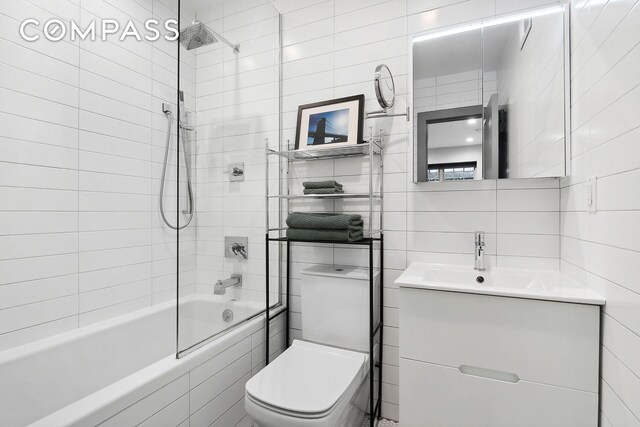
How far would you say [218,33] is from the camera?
1.56 meters

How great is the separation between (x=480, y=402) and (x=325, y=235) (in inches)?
36.2

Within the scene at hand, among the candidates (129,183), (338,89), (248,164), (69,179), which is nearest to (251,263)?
(248,164)

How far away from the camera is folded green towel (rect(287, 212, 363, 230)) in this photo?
1460 mm

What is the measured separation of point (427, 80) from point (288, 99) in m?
0.86

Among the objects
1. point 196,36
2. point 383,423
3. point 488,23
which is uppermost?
point 488,23

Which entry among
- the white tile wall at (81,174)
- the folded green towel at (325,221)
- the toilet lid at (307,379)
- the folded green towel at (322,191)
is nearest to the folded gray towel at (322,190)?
the folded green towel at (322,191)

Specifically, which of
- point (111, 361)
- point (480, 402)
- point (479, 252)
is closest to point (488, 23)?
point (479, 252)

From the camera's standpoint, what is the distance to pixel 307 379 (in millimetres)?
1302

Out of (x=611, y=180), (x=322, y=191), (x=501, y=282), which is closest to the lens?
(x=611, y=180)

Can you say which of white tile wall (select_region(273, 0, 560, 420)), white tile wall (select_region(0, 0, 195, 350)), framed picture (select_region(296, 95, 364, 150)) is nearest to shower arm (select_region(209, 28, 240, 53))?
Answer: white tile wall (select_region(0, 0, 195, 350))

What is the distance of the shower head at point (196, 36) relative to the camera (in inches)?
51.6

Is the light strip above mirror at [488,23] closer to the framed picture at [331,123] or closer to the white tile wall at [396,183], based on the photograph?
the white tile wall at [396,183]

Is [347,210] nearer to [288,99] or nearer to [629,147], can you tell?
[288,99]

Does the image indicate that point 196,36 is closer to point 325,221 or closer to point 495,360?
point 325,221
